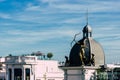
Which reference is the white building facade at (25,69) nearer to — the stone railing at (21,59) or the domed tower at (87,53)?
the stone railing at (21,59)

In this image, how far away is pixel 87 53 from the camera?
7469 centimetres

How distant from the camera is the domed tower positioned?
7412 cm

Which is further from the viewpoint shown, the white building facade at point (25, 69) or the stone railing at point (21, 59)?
the white building facade at point (25, 69)

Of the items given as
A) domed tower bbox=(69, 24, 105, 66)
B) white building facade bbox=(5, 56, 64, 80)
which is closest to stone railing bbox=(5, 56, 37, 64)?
white building facade bbox=(5, 56, 64, 80)

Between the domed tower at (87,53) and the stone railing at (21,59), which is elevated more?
the stone railing at (21,59)

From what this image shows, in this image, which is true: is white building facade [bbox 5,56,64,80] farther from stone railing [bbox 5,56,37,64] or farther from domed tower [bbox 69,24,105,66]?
domed tower [bbox 69,24,105,66]

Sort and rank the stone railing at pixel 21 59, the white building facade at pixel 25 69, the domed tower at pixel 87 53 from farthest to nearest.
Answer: the white building facade at pixel 25 69 → the stone railing at pixel 21 59 → the domed tower at pixel 87 53

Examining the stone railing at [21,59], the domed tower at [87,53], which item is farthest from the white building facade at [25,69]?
the domed tower at [87,53]

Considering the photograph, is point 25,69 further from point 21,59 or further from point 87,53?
point 87,53

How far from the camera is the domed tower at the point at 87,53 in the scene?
243ft

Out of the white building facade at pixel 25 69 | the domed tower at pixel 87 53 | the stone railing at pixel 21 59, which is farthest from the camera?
the white building facade at pixel 25 69

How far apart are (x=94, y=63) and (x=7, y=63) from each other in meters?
63.5

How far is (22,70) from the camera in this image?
132m

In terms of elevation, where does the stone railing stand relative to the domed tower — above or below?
above
